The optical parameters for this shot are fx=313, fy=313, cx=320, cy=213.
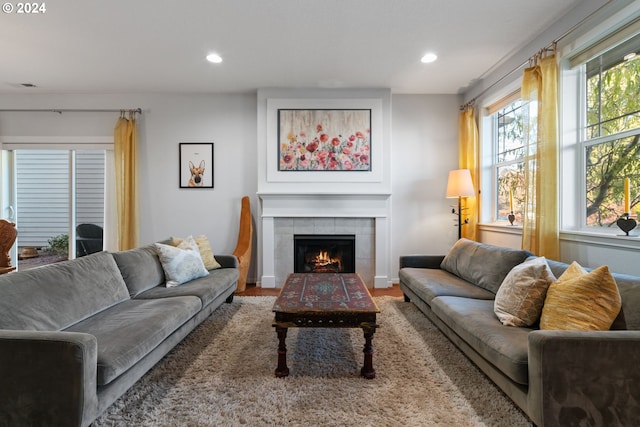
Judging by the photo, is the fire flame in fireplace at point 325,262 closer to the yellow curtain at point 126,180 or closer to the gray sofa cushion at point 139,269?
the gray sofa cushion at point 139,269

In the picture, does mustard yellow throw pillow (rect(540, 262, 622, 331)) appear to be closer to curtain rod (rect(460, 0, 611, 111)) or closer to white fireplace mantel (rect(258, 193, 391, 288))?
curtain rod (rect(460, 0, 611, 111))

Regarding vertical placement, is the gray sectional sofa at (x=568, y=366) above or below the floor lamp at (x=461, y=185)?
below

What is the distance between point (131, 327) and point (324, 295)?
4.14 feet

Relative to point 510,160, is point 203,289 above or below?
below

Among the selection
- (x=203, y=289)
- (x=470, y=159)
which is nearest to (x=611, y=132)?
(x=470, y=159)

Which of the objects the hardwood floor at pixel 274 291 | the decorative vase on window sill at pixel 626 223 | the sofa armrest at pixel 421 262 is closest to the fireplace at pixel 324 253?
the hardwood floor at pixel 274 291

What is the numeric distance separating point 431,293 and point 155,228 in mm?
3906

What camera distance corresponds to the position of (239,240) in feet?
14.5

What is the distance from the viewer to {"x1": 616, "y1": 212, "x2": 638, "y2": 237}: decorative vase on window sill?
2158 millimetres

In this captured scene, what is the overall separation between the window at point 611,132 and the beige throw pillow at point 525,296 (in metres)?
1.02

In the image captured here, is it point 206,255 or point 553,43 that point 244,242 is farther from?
point 553,43

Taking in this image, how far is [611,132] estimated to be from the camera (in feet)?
8.01

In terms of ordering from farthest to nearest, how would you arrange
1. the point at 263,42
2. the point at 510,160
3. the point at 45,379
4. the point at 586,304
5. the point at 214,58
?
the point at 510,160 → the point at 214,58 → the point at 263,42 → the point at 586,304 → the point at 45,379

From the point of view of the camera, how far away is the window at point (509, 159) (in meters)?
3.63
